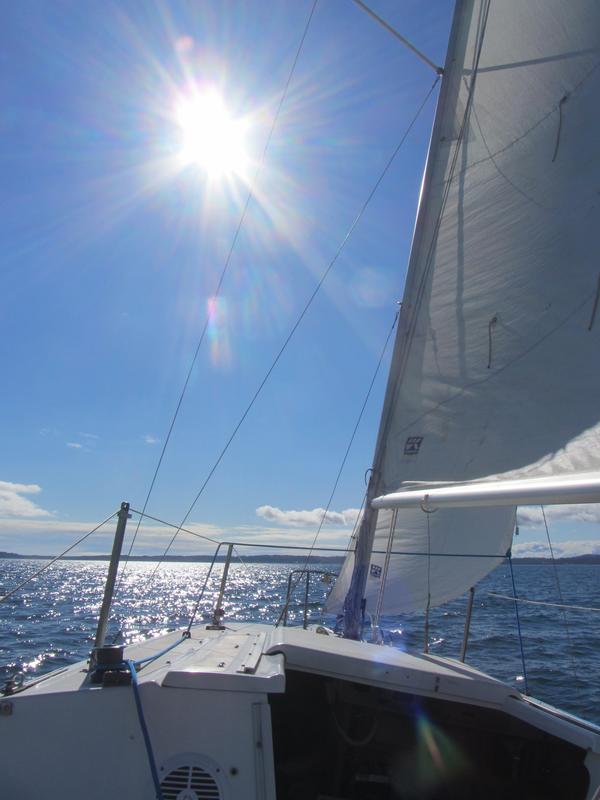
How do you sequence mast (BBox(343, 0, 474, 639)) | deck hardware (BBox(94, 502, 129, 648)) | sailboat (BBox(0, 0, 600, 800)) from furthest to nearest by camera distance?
mast (BBox(343, 0, 474, 639))
deck hardware (BBox(94, 502, 129, 648))
sailboat (BBox(0, 0, 600, 800))

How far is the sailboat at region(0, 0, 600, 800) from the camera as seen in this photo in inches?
103

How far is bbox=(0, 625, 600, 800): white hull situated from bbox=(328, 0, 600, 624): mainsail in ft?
4.59

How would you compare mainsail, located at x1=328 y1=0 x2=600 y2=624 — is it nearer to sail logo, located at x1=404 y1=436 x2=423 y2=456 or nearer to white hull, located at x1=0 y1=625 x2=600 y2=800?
sail logo, located at x1=404 y1=436 x2=423 y2=456

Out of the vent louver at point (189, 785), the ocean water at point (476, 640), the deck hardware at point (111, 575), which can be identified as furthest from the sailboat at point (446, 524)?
the ocean water at point (476, 640)

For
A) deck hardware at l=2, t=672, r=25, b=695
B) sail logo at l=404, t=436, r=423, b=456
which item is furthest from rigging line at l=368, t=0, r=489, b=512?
deck hardware at l=2, t=672, r=25, b=695

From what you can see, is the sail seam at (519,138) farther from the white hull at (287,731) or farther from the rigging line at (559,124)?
the white hull at (287,731)

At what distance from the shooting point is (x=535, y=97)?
16.3 feet

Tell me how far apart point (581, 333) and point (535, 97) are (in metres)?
2.51

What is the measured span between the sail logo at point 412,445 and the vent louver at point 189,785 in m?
2.92

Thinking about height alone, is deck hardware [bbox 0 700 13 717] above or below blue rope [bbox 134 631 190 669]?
below

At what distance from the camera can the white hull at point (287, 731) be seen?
8.38ft

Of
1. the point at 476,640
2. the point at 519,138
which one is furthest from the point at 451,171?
the point at 476,640

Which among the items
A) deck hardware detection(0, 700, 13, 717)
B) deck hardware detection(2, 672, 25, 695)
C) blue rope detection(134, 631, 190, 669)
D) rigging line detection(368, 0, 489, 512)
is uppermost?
rigging line detection(368, 0, 489, 512)

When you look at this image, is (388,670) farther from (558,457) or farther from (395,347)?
(395,347)
